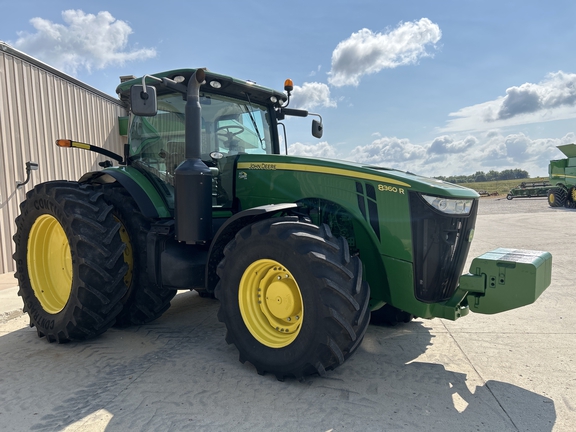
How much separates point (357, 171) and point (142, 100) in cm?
170

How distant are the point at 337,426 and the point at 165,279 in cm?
198

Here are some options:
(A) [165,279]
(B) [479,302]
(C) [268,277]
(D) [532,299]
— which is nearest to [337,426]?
(C) [268,277]

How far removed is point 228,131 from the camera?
4.08 metres

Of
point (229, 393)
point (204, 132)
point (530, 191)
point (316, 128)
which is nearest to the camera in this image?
point (229, 393)

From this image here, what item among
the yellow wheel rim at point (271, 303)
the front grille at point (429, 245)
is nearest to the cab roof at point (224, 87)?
the yellow wheel rim at point (271, 303)

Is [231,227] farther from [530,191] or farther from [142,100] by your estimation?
[530,191]

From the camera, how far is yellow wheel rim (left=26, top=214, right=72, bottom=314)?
408cm

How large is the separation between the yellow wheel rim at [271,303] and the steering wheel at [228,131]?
154 cm

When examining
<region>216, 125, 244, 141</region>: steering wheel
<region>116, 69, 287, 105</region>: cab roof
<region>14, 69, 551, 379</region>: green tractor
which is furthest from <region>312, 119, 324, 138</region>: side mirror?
<region>216, 125, 244, 141</region>: steering wheel

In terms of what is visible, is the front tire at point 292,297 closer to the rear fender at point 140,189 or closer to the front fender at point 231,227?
the front fender at point 231,227

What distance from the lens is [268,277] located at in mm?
3092

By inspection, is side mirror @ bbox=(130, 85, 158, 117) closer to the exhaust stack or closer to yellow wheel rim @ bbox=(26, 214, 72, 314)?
the exhaust stack

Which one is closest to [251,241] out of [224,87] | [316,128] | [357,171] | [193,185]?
[193,185]

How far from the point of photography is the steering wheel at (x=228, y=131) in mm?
4035
